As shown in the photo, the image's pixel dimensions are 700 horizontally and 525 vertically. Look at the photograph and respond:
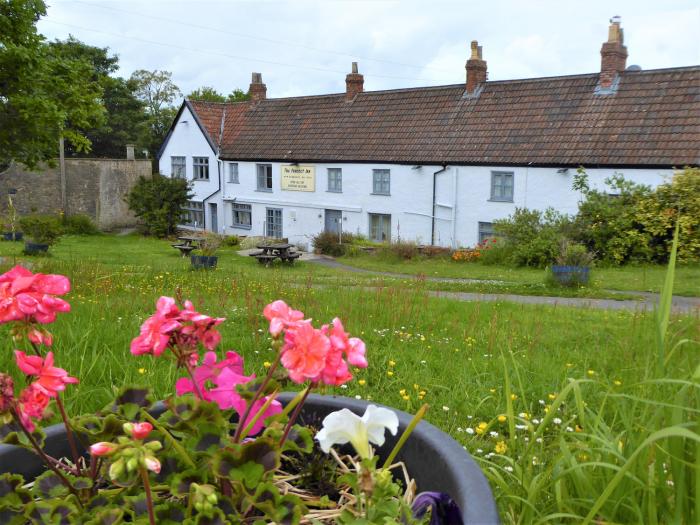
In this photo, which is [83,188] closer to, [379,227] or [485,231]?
[379,227]

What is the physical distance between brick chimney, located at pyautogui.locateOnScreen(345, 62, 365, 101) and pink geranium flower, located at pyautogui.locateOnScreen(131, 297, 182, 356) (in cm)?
3321

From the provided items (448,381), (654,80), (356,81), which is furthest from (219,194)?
(448,381)

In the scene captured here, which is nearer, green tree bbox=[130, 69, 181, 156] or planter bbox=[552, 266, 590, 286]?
planter bbox=[552, 266, 590, 286]

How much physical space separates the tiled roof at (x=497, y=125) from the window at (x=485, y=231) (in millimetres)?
2558

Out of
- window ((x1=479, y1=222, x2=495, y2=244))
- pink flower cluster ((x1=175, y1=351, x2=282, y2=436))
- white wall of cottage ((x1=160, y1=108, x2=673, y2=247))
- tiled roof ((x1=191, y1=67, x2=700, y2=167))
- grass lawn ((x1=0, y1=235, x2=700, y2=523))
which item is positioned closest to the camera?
pink flower cluster ((x1=175, y1=351, x2=282, y2=436))

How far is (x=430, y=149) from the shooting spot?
28.6m

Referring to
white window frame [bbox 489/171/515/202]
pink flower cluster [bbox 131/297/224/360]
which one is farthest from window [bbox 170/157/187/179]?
pink flower cluster [bbox 131/297/224/360]

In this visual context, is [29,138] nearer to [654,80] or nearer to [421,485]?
[421,485]

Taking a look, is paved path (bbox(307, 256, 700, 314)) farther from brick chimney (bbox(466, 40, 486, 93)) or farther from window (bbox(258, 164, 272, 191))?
window (bbox(258, 164, 272, 191))

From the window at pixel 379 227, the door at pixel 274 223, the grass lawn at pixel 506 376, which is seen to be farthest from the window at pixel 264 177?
the grass lawn at pixel 506 376

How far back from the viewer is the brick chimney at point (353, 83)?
109 feet

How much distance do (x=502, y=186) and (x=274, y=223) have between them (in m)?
13.5

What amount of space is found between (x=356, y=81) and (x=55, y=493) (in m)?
33.6

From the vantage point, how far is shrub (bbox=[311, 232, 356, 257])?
29.2 meters
